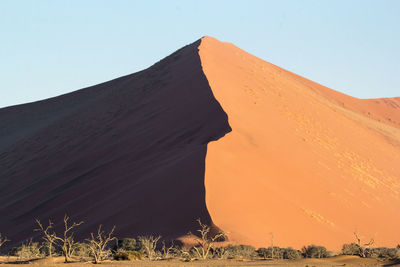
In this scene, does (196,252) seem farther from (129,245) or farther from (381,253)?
(381,253)

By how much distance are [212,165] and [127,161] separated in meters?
7.84

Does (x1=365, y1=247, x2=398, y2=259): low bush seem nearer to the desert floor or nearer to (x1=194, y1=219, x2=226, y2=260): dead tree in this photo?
the desert floor

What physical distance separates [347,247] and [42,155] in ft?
87.0

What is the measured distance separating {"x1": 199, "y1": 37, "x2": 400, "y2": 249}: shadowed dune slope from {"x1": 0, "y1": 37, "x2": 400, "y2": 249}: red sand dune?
0.08m

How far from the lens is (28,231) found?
30188 millimetres

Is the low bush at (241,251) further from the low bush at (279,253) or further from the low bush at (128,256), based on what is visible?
the low bush at (128,256)

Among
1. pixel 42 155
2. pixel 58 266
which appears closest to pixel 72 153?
pixel 42 155

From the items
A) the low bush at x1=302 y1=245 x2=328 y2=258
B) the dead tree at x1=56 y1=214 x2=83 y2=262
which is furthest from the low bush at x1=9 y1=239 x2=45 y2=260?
the low bush at x1=302 y1=245 x2=328 y2=258

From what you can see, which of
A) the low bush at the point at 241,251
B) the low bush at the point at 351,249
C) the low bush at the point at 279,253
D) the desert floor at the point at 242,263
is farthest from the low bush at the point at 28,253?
the low bush at the point at 351,249

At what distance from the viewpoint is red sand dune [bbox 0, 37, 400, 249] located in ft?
85.6

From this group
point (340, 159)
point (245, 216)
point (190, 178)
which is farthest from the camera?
point (340, 159)

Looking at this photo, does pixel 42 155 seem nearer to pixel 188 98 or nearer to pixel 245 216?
pixel 188 98

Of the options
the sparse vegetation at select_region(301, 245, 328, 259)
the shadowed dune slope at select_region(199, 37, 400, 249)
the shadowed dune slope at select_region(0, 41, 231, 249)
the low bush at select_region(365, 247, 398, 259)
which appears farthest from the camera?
the shadowed dune slope at select_region(0, 41, 231, 249)

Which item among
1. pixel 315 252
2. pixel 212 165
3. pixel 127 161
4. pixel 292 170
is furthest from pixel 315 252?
pixel 127 161
